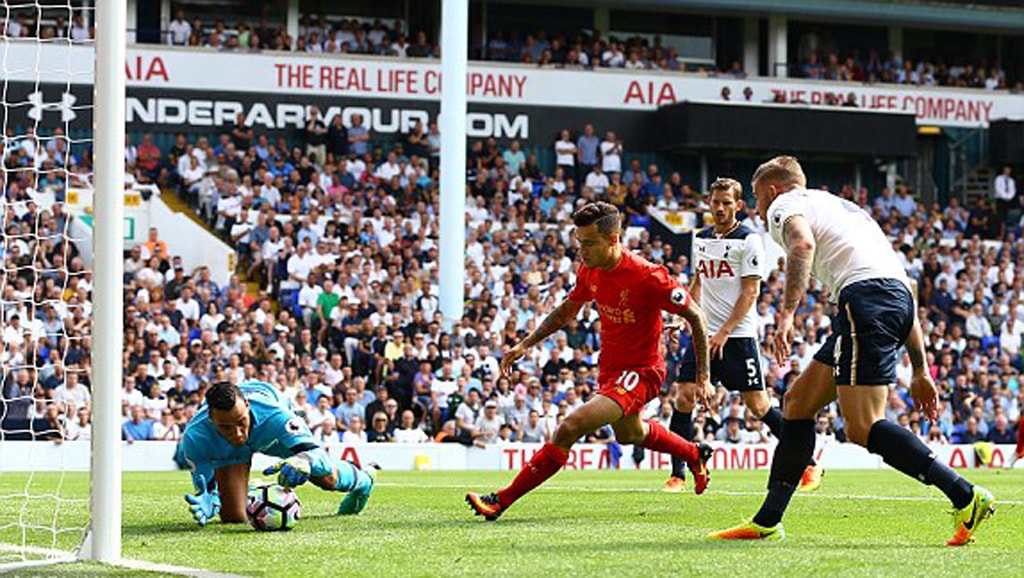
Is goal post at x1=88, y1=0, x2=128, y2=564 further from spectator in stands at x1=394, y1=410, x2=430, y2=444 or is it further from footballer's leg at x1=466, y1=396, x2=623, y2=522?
spectator in stands at x1=394, y1=410, x2=430, y2=444

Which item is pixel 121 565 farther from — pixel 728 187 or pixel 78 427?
pixel 78 427

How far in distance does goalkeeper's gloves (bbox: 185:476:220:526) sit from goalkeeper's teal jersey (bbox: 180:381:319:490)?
0.18 m

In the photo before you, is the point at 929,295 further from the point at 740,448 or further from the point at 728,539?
the point at 728,539

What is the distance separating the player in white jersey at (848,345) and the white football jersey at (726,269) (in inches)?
166

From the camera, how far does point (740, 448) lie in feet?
77.9

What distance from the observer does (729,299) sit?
1332cm

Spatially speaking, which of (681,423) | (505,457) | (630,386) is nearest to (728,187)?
(681,423)

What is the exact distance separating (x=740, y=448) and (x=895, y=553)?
16015 millimetres

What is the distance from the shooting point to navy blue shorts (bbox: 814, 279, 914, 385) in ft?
26.6

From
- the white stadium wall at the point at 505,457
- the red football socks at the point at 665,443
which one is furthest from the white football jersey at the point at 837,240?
the white stadium wall at the point at 505,457

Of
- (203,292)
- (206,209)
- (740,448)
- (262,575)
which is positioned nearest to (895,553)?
(262,575)

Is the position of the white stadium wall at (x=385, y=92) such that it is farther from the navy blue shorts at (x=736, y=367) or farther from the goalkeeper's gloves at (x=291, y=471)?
the goalkeeper's gloves at (x=291, y=471)

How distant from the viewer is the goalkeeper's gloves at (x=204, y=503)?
31.7 feet

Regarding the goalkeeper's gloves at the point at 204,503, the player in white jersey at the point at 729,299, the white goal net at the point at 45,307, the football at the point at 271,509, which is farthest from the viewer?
the player in white jersey at the point at 729,299
